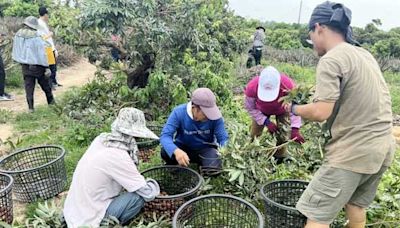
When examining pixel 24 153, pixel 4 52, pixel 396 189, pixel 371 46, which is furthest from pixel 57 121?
pixel 371 46

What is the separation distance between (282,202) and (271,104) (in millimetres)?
994

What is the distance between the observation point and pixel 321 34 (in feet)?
7.29

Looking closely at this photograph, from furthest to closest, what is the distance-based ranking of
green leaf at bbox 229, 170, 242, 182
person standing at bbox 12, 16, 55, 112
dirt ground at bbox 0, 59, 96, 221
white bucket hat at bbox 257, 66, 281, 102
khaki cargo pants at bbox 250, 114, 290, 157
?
person standing at bbox 12, 16, 55, 112
khaki cargo pants at bbox 250, 114, 290, 157
dirt ground at bbox 0, 59, 96, 221
white bucket hat at bbox 257, 66, 281, 102
green leaf at bbox 229, 170, 242, 182

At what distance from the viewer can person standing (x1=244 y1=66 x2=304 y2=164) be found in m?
3.27

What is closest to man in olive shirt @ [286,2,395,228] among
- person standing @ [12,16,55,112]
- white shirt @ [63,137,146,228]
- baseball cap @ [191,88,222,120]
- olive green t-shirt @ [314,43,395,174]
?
olive green t-shirt @ [314,43,395,174]

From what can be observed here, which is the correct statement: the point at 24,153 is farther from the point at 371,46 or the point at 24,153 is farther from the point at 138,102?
the point at 371,46

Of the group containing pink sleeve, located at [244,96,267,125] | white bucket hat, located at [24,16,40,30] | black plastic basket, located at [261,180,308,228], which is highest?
white bucket hat, located at [24,16,40,30]

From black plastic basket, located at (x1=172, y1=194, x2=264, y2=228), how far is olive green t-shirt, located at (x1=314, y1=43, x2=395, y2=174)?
756 mm

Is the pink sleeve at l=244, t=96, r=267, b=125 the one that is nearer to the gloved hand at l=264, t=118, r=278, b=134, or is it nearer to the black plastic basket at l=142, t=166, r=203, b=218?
→ the gloved hand at l=264, t=118, r=278, b=134

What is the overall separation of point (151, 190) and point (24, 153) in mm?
1504

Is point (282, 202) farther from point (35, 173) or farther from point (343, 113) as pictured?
point (35, 173)

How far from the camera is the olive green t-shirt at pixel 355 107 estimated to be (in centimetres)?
206

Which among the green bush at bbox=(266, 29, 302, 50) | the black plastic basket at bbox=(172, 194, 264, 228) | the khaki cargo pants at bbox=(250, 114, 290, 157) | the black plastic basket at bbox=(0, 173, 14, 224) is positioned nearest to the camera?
the black plastic basket at bbox=(172, 194, 264, 228)

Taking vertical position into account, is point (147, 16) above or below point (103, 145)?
above
